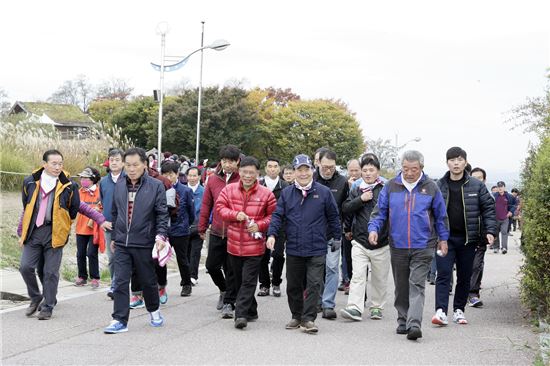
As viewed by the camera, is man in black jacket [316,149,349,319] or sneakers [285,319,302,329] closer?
sneakers [285,319,302,329]

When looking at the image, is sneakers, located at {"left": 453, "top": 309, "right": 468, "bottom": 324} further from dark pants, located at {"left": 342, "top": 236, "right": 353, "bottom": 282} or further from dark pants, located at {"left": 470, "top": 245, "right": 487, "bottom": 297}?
dark pants, located at {"left": 342, "top": 236, "right": 353, "bottom": 282}

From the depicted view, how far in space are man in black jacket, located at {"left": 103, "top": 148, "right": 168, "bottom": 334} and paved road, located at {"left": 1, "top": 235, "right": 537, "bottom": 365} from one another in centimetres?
43

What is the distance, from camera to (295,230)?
785 cm

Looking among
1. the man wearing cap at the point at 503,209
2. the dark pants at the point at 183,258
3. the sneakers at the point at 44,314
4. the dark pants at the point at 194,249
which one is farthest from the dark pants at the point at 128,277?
the man wearing cap at the point at 503,209

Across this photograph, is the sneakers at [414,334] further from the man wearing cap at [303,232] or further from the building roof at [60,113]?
the building roof at [60,113]

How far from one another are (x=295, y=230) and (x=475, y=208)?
2344mm

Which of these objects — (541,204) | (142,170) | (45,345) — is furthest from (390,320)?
(45,345)

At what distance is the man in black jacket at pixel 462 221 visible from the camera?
8438 mm

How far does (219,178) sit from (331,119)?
48466mm

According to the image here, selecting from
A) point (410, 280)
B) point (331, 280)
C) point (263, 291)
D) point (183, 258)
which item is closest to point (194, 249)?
point (183, 258)

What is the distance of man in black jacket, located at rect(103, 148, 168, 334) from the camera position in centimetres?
752

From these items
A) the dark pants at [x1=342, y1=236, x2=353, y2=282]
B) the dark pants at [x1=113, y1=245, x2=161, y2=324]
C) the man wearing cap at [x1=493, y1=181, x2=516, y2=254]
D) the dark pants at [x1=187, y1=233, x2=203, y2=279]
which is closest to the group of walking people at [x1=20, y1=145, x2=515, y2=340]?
the dark pants at [x1=113, y1=245, x2=161, y2=324]

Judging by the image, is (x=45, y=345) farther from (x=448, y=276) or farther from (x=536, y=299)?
(x=536, y=299)

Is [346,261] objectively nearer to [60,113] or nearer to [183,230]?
[183,230]
